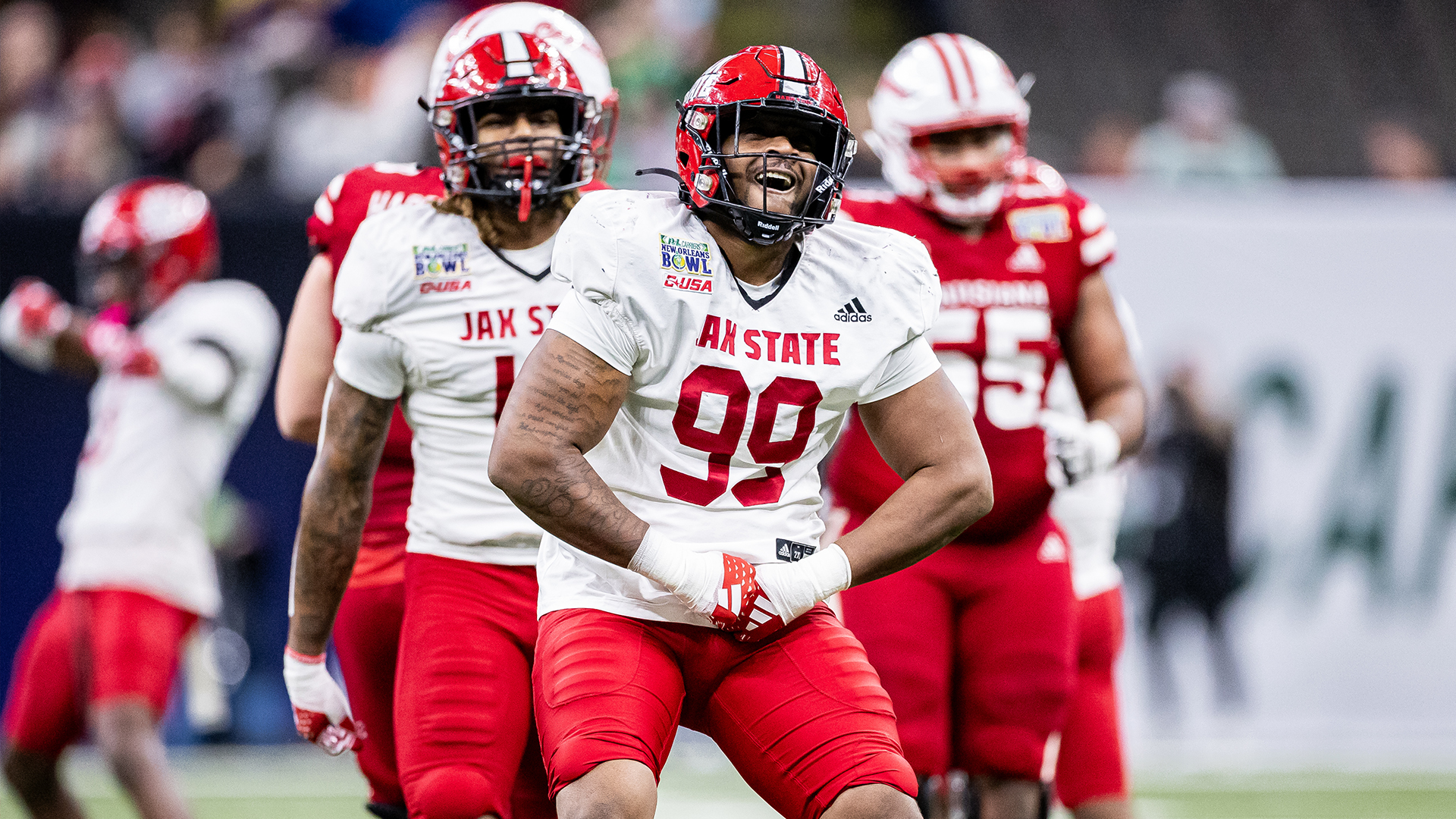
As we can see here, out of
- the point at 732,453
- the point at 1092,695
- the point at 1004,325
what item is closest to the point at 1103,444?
the point at 1004,325

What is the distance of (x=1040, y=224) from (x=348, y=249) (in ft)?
5.81

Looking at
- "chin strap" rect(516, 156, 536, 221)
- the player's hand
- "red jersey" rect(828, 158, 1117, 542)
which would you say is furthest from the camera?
"red jersey" rect(828, 158, 1117, 542)

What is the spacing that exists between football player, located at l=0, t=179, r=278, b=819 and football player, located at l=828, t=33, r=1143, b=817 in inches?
88.8

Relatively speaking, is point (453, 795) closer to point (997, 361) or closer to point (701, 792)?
point (997, 361)

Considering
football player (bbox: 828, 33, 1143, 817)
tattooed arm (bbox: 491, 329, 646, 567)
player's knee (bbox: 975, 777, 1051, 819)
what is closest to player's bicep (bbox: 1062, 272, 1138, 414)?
football player (bbox: 828, 33, 1143, 817)

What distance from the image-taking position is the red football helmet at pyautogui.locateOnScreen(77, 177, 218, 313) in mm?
5348

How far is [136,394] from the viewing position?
17.0 ft

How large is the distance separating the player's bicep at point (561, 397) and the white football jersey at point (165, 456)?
Answer: 2.68m

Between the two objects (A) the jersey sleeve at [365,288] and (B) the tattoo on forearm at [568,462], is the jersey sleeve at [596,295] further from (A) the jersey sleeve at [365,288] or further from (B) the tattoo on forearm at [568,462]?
(A) the jersey sleeve at [365,288]

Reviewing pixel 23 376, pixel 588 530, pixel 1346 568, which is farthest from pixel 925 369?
pixel 23 376

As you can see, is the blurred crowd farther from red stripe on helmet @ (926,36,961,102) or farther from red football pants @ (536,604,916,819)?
red football pants @ (536,604,916,819)

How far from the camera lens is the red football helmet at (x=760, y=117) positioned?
9.45ft


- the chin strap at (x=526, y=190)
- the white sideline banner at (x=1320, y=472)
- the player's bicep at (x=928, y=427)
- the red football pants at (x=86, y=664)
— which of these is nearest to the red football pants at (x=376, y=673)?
the chin strap at (x=526, y=190)

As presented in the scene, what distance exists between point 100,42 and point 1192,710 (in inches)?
288
